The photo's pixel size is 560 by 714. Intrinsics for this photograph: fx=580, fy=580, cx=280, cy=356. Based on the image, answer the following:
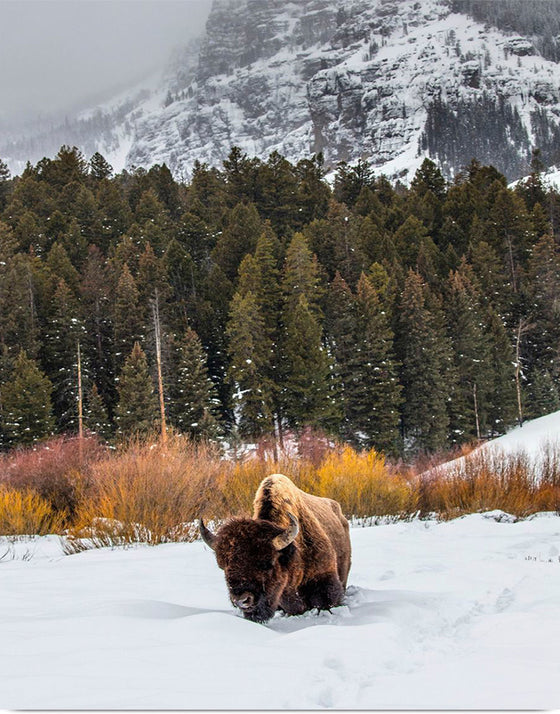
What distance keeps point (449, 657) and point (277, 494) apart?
157 cm

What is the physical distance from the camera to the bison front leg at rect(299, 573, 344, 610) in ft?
14.9

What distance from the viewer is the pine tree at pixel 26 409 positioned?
3706 cm

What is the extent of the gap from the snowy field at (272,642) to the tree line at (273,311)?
26.5m

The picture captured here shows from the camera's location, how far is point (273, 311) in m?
48.6

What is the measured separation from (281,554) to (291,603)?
494 millimetres

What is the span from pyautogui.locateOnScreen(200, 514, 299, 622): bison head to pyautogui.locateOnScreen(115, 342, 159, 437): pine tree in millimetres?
34098

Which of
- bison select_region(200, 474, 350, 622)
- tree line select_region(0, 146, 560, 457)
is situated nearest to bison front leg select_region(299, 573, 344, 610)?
bison select_region(200, 474, 350, 622)

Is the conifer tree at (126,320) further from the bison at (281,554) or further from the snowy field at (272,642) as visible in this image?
the bison at (281,554)

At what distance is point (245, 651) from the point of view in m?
3.33

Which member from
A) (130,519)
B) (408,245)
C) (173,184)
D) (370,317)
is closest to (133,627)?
(130,519)

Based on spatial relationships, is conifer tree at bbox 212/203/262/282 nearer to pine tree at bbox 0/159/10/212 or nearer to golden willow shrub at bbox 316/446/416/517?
pine tree at bbox 0/159/10/212

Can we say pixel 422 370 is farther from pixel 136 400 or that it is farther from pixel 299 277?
pixel 136 400

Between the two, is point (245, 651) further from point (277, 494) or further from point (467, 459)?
point (467, 459)

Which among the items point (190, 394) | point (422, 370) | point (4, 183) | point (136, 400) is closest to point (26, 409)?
point (136, 400)
